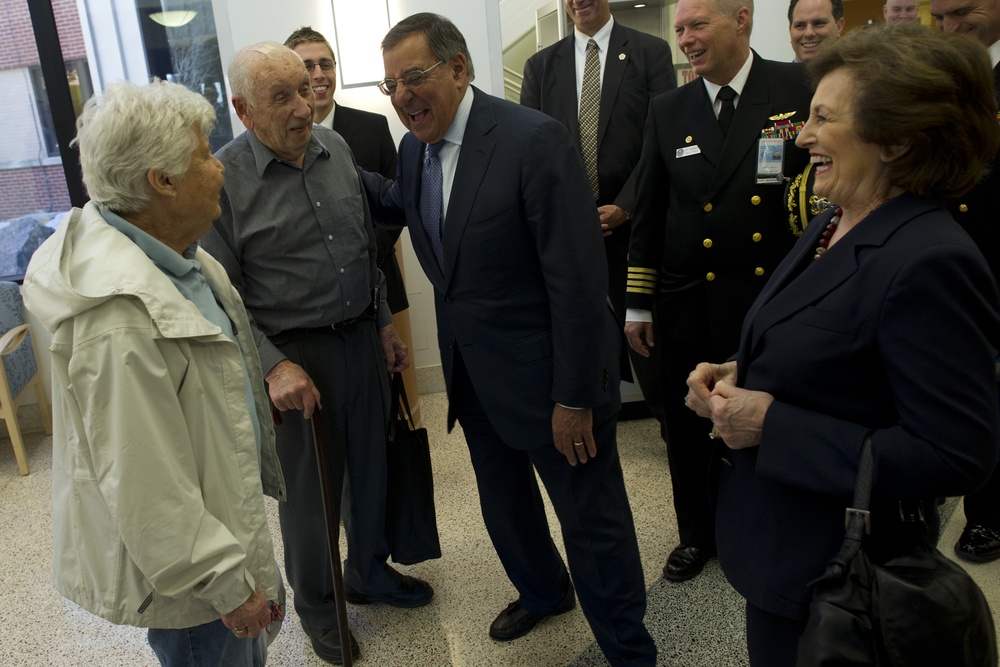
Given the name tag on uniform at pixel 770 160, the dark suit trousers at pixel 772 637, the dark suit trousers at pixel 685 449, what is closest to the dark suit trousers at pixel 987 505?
the dark suit trousers at pixel 685 449

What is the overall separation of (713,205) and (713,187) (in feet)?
0.17

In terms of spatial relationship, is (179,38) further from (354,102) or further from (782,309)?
(782,309)

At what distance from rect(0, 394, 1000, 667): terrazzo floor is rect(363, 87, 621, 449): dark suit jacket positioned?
768 mm

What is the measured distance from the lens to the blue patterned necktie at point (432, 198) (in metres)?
1.88

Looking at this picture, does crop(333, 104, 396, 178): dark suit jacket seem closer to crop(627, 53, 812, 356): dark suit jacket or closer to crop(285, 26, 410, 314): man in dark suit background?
crop(285, 26, 410, 314): man in dark suit background

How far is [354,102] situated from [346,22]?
0.39m

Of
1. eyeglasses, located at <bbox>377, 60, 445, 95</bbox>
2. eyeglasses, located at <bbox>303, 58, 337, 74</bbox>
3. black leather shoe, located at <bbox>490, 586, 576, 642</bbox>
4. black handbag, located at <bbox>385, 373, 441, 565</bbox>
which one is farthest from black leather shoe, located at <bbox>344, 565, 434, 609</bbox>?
eyeglasses, located at <bbox>303, 58, 337, 74</bbox>

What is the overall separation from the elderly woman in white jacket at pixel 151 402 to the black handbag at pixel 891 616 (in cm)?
92

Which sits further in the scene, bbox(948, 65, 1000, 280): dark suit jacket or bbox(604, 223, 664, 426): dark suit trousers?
bbox(604, 223, 664, 426): dark suit trousers

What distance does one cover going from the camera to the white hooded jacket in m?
1.17

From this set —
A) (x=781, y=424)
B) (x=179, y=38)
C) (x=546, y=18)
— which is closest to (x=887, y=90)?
(x=781, y=424)

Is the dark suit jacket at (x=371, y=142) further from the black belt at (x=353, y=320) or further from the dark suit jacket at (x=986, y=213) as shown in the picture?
the dark suit jacket at (x=986, y=213)

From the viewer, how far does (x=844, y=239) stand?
1.18m

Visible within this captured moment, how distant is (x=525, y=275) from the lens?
70.7 inches
